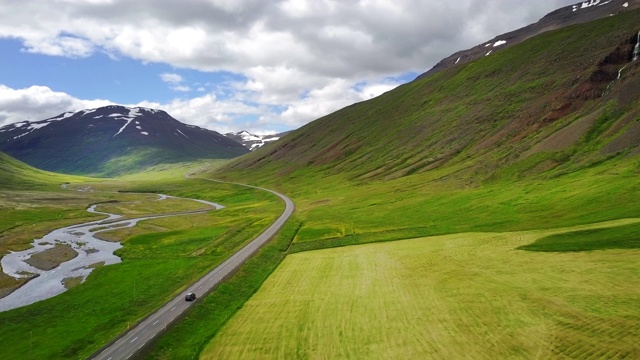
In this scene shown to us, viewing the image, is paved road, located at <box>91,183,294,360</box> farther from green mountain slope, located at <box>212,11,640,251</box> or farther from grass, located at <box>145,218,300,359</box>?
green mountain slope, located at <box>212,11,640,251</box>

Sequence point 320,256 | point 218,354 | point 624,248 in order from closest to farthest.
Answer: point 218,354
point 624,248
point 320,256

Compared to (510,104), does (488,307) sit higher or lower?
lower

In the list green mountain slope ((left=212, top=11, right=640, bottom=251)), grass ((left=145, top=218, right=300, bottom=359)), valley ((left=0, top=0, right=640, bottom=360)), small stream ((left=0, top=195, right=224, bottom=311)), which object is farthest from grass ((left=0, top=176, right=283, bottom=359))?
green mountain slope ((left=212, top=11, right=640, bottom=251))

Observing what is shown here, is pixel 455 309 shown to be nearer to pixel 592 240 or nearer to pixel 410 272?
pixel 410 272

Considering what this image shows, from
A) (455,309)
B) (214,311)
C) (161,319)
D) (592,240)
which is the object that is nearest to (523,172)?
(592,240)

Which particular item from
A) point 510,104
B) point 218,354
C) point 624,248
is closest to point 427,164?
point 510,104

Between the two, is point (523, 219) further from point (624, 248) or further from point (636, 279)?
point (636, 279)
